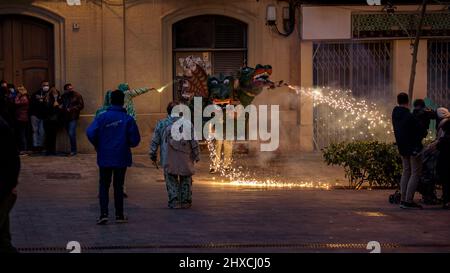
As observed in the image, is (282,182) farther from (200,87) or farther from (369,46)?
(369,46)

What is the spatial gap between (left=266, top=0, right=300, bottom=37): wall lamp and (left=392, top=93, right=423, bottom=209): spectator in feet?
23.8

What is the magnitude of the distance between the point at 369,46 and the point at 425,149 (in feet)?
23.5

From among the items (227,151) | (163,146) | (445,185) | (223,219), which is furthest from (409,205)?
(227,151)

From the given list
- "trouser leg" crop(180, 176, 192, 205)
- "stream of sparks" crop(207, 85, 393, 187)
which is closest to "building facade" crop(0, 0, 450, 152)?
"stream of sparks" crop(207, 85, 393, 187)

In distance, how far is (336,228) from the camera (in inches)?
428

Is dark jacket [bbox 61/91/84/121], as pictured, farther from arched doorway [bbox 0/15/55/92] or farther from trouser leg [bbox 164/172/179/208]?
trouser leg [bbox 164/172/179/208]

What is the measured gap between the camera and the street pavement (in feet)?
32.1

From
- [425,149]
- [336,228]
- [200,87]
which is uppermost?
[200,87]

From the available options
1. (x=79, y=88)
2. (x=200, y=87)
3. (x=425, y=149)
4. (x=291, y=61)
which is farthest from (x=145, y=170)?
(x=425, y=149)

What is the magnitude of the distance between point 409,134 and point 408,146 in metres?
0.17

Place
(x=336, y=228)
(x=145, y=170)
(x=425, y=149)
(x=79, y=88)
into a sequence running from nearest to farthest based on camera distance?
1. (x=336, y=228)
2. (x=425, y=149)
3. (x=145, y=170)
4. (x=79, y=88)

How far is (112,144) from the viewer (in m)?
11.0

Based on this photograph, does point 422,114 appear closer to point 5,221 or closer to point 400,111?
point 400,111

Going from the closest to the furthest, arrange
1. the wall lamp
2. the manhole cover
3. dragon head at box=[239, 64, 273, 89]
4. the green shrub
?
the green shrub < the manhole cover < dragon head at box=[239, 64, 273, 89] < the wall lamp
